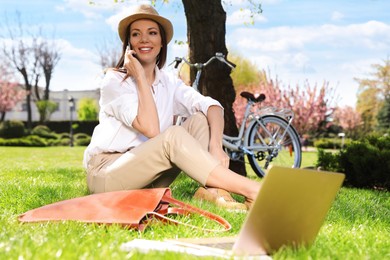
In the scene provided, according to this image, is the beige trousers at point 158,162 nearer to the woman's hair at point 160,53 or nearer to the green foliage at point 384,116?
the woman's hair at point 160,53

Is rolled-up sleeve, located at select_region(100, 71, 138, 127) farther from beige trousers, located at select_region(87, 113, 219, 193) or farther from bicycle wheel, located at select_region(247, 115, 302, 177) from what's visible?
bicycle wheel, located at select_region(247, 115, 302, 177)

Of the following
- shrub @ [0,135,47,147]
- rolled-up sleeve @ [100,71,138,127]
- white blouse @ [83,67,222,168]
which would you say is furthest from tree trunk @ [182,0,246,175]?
shrub @ [0,135,47,147]

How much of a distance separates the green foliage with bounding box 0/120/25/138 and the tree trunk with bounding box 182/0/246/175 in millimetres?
20341

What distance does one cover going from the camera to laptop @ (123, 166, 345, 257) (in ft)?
6.86

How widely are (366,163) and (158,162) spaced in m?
4.00

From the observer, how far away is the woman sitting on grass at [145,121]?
3.49 metres

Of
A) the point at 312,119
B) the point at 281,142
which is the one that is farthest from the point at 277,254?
the point at 312,119

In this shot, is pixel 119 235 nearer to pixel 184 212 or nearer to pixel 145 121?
pixel 184 212

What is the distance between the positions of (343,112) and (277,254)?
108 ft

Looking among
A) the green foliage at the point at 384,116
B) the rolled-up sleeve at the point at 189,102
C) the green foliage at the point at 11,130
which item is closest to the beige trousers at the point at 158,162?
the rolled-up sleeve at the point at 189,102

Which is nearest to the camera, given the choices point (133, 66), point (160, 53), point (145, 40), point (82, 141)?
point (133, 66)

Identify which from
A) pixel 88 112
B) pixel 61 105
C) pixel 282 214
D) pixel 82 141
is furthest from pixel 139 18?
pixel 61 105

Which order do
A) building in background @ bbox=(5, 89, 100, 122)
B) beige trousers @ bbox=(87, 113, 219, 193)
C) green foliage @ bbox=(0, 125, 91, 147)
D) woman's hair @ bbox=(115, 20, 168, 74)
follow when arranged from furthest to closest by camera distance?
building in background @ bbox=(5, 89, 100, 122), green foliage @ bbox=(0, 125, 91, 147), woman's hair @ bbox=(115, 20, 168, 74), beige trousers @ bbox=(87, 113, 219, 193)

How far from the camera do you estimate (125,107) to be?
3.72 metres
